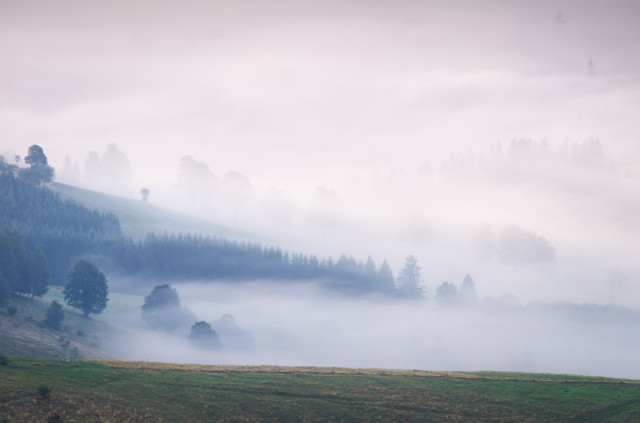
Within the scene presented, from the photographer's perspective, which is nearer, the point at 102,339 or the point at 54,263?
the point at 102,339

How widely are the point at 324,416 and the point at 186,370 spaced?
2538cm

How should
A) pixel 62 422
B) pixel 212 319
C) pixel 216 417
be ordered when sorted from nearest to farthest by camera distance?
pixel 62 422 → pixel 216 417 → pixel 212 319

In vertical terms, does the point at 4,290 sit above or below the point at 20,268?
below

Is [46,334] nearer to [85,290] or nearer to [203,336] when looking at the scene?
[85,290]

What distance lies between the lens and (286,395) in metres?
62.4

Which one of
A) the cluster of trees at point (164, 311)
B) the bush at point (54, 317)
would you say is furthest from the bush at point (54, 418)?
the cluster of trees at point (164, 311)

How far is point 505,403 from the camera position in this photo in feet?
201

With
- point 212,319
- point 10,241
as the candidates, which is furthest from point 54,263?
point 212,319

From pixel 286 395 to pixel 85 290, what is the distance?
104816mm

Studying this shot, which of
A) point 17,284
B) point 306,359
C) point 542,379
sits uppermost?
point 17,284

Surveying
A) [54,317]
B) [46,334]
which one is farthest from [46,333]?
[54,317]

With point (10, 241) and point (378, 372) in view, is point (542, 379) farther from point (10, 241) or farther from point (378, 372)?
point (10, 241)

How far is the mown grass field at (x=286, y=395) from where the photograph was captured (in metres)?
53.3

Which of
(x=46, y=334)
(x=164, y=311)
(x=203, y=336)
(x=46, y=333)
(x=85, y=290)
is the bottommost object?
(x=203, y=336)
